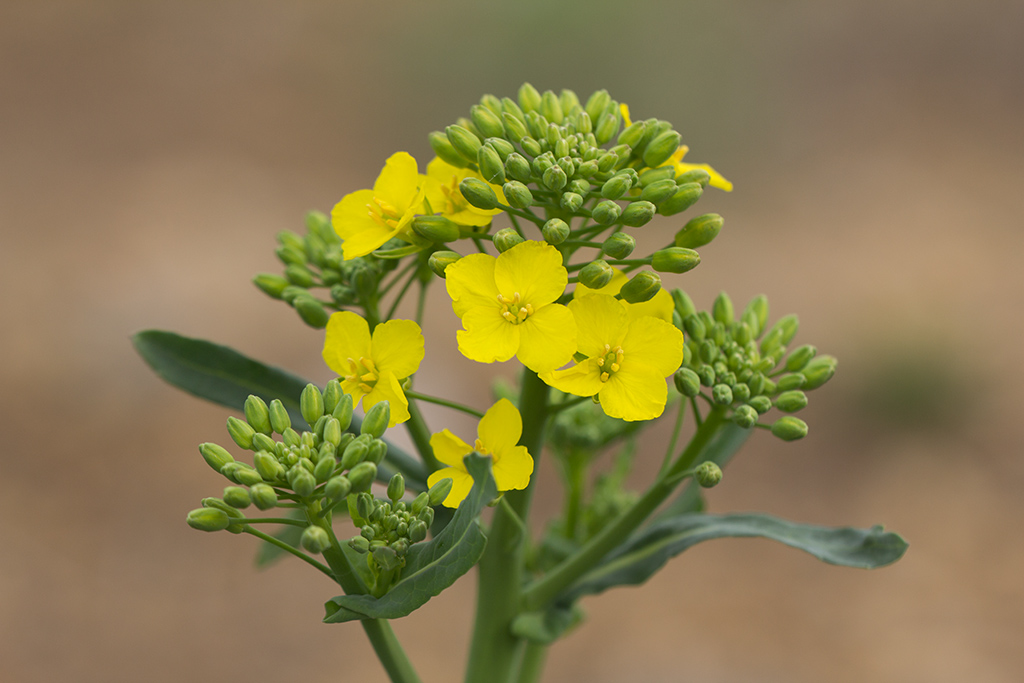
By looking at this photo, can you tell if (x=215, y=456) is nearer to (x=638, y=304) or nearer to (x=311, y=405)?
(x=311, y=405)

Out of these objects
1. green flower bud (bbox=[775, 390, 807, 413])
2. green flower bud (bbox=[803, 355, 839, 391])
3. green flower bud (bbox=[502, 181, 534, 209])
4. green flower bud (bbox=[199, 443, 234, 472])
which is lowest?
green flower bud (bbox=[775, 390, 807, 413])

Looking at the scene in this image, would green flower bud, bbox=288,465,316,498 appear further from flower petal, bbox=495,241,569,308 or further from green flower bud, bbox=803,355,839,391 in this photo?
green flower bud, bbox=803,355,839,391

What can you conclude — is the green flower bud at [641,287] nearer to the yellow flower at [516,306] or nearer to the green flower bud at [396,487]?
the yellow flower at [516,306]

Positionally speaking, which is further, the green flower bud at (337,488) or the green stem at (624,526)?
the green stem at (624,526)

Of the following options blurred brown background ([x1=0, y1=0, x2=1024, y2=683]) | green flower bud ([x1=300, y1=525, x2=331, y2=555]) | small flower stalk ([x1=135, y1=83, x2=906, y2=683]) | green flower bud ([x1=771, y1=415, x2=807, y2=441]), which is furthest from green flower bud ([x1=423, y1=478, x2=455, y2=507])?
blurred brown background ([x1=0, y1=0, x2=1024, y2=683])

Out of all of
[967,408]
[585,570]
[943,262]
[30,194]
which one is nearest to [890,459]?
[967,408]

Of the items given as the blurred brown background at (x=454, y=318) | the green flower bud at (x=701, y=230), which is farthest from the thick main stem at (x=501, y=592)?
the blurred brown background at (x=454, y=318)

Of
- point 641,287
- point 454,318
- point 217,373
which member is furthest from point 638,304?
point 454,318
